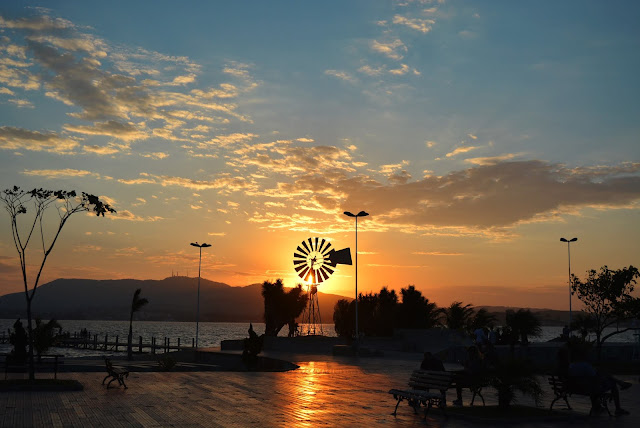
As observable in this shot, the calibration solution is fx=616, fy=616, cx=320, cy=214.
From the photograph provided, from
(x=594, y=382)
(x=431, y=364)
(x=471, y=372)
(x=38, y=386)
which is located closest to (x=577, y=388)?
(x=594, y=382)

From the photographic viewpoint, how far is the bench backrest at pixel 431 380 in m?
14.9

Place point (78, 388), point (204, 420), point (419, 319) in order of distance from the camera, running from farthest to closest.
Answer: point (419, 319)
point (78, 388)
point (204, 420)

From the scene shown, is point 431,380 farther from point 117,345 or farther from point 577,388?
point 117,345

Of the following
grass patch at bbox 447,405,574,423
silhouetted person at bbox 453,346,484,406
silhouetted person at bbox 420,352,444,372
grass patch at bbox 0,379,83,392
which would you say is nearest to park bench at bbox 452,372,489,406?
silhouetted person at bbox 453,346,484,406

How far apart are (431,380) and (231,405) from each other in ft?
17.6

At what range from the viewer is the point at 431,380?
606 inches

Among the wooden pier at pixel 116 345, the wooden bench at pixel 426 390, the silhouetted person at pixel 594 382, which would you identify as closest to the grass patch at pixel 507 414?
the wooden bench at pixel 426 390

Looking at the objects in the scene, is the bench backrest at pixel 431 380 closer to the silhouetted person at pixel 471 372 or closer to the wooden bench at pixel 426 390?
the wooden bench at pixel 426 390

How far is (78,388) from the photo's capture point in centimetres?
1956

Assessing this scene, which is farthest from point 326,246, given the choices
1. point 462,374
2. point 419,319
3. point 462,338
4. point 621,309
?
point 462,374

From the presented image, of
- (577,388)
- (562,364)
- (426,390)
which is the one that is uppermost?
(562,364)

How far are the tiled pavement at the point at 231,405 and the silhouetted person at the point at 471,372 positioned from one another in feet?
4.19

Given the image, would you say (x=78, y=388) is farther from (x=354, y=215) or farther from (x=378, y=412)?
(x=354, y=215)

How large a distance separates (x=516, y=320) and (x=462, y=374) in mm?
29739
